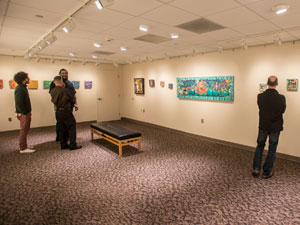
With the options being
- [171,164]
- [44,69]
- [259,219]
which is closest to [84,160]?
[171,164]

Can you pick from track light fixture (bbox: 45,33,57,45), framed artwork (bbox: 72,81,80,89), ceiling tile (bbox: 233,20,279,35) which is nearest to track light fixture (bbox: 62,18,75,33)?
track light fixture (bbox: 45,33,57,45)

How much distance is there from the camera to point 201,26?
332 cm

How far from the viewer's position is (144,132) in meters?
6.87

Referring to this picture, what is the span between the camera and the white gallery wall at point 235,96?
4.21m

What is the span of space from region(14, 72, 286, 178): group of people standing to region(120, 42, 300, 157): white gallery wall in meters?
1.25

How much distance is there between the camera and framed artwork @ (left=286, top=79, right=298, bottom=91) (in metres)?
4.05

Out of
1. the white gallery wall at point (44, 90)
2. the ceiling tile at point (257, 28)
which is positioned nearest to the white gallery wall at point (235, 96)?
the ceiling tile at point (257, 28)

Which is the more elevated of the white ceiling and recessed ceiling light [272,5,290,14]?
the white ceiling

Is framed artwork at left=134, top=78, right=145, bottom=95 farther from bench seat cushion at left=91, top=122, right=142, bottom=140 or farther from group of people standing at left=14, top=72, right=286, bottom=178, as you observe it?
group of people standing at left=14, top=72, right=286, bottom=178

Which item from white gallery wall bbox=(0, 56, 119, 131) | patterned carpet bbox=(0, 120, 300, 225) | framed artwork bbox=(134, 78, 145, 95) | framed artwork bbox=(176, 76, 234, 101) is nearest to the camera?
patterned carpet bbox=(0, 120, 300, 225)

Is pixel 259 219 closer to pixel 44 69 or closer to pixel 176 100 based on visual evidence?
pixel 176 100

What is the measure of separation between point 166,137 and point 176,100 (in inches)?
52.0

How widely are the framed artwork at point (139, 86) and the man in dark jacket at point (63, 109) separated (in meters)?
3.52

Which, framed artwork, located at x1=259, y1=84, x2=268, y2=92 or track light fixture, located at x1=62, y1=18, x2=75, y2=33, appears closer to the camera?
track light fixture, located at x1=62, y1=18, x2=75, y2=33
